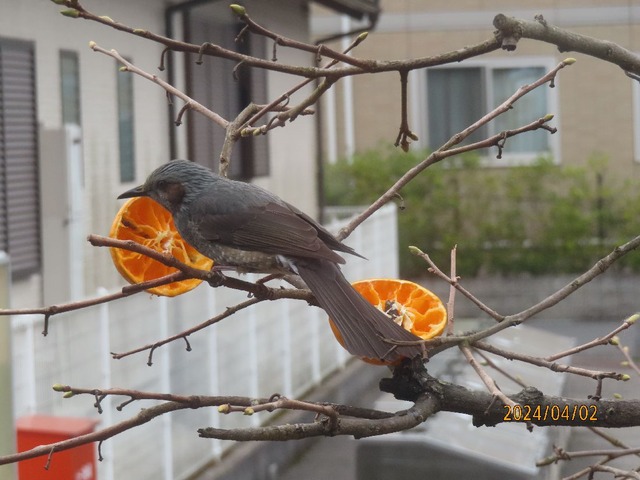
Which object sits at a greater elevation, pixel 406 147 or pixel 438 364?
pixel 406 147

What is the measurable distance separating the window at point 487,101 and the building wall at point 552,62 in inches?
8.8

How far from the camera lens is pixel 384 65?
165cm

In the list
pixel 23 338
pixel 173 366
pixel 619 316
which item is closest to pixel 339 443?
pixel 173 366

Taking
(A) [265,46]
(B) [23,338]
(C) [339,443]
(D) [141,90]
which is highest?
(A) [265,46]

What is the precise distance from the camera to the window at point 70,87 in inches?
307

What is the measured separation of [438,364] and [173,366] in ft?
6.90

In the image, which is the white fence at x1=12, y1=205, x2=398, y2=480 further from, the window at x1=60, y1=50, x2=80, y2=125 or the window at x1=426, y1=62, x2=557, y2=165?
the window at x1=426, y1=62, x2=557, y2=165

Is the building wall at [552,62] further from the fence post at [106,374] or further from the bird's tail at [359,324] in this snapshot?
the bird's tail at [359,324]

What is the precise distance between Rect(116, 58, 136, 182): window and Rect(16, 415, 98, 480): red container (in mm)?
3772

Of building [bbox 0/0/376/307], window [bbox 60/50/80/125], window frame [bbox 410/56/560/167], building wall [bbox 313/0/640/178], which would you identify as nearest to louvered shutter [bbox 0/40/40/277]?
building [bbox 0/0/376/307]

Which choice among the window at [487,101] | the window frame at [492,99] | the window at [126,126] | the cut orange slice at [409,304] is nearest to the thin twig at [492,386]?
the cut orange slice at [409,304]

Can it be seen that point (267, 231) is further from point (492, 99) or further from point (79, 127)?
point (492, 99)

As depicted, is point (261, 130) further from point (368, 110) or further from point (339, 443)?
point (368, 110)

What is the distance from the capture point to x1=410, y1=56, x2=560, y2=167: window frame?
57.0 ft
